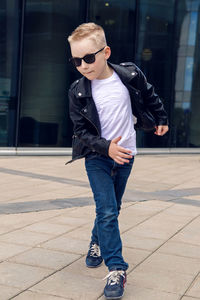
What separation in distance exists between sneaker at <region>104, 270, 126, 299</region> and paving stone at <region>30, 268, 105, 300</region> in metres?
0.11

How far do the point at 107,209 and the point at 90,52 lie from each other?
1.13 metres

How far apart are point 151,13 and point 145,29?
0.55 metres

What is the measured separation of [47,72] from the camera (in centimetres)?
1479

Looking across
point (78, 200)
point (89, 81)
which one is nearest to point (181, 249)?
point (89, 81)

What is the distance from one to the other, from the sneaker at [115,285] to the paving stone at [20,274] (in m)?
0.61

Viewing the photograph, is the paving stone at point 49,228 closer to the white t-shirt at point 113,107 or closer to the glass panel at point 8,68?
the white t-shirt at point 113,107

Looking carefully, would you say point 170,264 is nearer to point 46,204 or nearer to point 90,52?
point 90,52

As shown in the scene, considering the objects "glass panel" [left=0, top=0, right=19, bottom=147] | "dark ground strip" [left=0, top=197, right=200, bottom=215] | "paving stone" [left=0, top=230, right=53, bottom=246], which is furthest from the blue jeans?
"glass panel" [left=0, top=0, right=19, bottom=147]

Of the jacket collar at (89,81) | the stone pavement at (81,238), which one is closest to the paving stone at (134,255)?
the stone pavement at (81,238)

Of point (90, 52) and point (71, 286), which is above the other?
point (90, 52)

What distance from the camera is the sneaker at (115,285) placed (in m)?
3.52

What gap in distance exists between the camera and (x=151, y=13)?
16.0m

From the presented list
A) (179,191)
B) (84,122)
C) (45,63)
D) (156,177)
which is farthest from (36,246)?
(45,63)

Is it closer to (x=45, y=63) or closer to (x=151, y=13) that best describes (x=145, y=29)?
(x=151, y=13)
